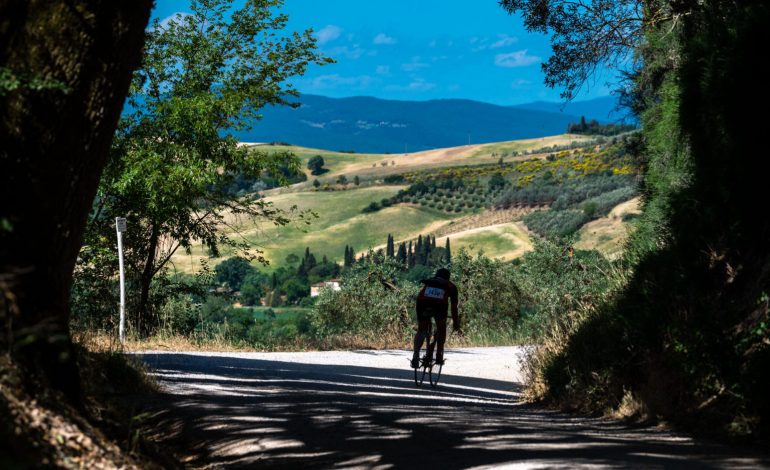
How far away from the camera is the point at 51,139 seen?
219 inches

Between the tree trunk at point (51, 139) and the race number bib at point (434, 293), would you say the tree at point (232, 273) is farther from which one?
the tree trunk at point (51, 139)

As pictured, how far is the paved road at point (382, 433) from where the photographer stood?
21.7 ft

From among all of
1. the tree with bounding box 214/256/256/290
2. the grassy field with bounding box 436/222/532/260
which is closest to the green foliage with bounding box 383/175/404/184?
the grassy field with bounding box 436/222/532/260

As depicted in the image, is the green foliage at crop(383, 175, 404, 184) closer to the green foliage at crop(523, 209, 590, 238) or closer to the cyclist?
the green foliage at crop(523, 209, 590, 238)

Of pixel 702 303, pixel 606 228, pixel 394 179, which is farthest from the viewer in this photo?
pixel 394 179

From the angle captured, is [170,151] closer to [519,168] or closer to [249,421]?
[249,421]

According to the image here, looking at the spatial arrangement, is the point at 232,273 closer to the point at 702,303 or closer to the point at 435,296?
the point at 435,296

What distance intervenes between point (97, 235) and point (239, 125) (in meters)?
4.16

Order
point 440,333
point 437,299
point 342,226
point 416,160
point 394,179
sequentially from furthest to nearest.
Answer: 1. point 416,160
2. point 394,179
3. point 342,226
4. point 440,333
5. point 437,299

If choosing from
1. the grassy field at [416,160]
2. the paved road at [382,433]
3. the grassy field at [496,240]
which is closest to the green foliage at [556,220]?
the grassy field at [496,240]

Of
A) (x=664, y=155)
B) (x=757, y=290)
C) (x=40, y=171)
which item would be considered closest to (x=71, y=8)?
(x=40, y=171)

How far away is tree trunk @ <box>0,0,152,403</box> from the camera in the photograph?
545cm

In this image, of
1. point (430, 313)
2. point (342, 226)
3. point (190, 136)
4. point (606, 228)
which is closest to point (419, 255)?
point (606, 228)

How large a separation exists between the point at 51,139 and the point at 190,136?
16.7 meters
